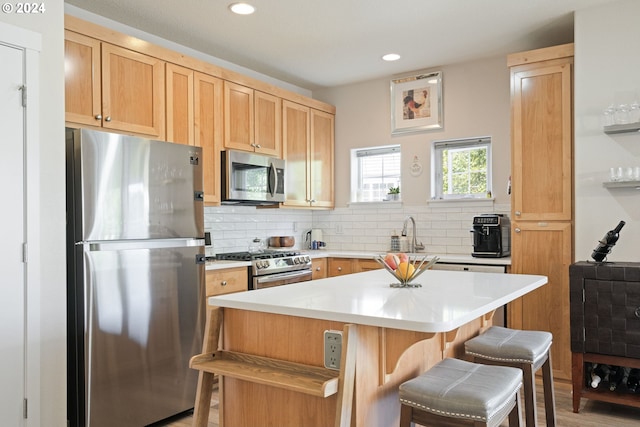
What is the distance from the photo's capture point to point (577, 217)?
3.57 metres

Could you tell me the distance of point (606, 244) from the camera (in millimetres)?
3209

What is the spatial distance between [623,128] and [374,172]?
8.16 ft

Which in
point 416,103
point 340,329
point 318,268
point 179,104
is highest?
point 416,103

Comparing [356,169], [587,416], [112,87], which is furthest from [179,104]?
[587,416]

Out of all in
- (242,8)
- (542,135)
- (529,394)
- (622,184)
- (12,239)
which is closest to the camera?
(529,394)

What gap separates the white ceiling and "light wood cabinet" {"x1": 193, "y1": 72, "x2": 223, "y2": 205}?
1.26ft

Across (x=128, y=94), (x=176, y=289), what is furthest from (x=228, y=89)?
(x=176, y=289)

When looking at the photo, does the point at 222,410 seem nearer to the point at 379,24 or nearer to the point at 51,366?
the point at 51,366

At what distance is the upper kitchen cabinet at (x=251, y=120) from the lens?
418 cm

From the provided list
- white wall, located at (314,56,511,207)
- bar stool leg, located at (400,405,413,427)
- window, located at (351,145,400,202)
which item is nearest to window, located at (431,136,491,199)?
white wall, located at (314,56,511,207)

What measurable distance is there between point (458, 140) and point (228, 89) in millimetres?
2148

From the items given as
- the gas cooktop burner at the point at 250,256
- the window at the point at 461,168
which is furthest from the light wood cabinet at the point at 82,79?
the window at the point at 461,168

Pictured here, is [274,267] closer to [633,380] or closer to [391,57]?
[391,57]

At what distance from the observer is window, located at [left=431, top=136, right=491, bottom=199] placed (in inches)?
185
